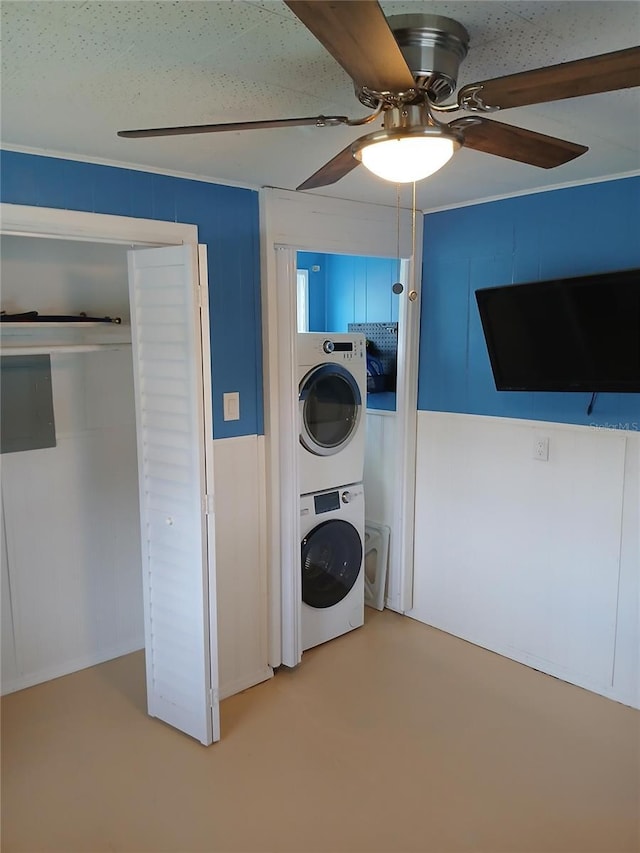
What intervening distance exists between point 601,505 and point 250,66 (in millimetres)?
2188

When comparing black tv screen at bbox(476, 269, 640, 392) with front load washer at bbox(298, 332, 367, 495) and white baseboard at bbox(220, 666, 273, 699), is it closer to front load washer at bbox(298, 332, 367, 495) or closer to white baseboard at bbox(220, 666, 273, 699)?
front load washer at bbox(298, 332, 367, 495)

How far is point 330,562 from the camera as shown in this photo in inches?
126

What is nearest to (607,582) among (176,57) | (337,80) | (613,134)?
(613,134)

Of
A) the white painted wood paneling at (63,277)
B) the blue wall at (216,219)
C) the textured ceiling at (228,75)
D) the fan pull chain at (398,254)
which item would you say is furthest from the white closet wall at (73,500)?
the fan pull chain at (398,254)

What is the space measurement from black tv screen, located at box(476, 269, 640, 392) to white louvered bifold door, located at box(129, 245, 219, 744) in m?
1.23

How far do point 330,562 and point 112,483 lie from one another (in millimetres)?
1187

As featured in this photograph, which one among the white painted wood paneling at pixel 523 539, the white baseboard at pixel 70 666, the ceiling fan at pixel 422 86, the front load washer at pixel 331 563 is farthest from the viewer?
the front load washer at pixel 331 563

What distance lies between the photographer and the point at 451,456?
3.22 metres

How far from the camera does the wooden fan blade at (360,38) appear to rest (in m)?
0.90

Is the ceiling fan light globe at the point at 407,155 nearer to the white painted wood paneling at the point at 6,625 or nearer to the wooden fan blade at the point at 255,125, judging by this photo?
the wooden fan blade at the point at 255,125

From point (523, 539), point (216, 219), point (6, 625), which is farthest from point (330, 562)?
point (216, 219)

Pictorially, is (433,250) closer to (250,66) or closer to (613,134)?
(613,134)

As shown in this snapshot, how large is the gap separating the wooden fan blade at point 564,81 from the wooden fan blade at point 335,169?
345 mm

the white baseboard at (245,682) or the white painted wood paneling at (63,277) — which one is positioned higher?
the white painted wood paneling at (63,277)
